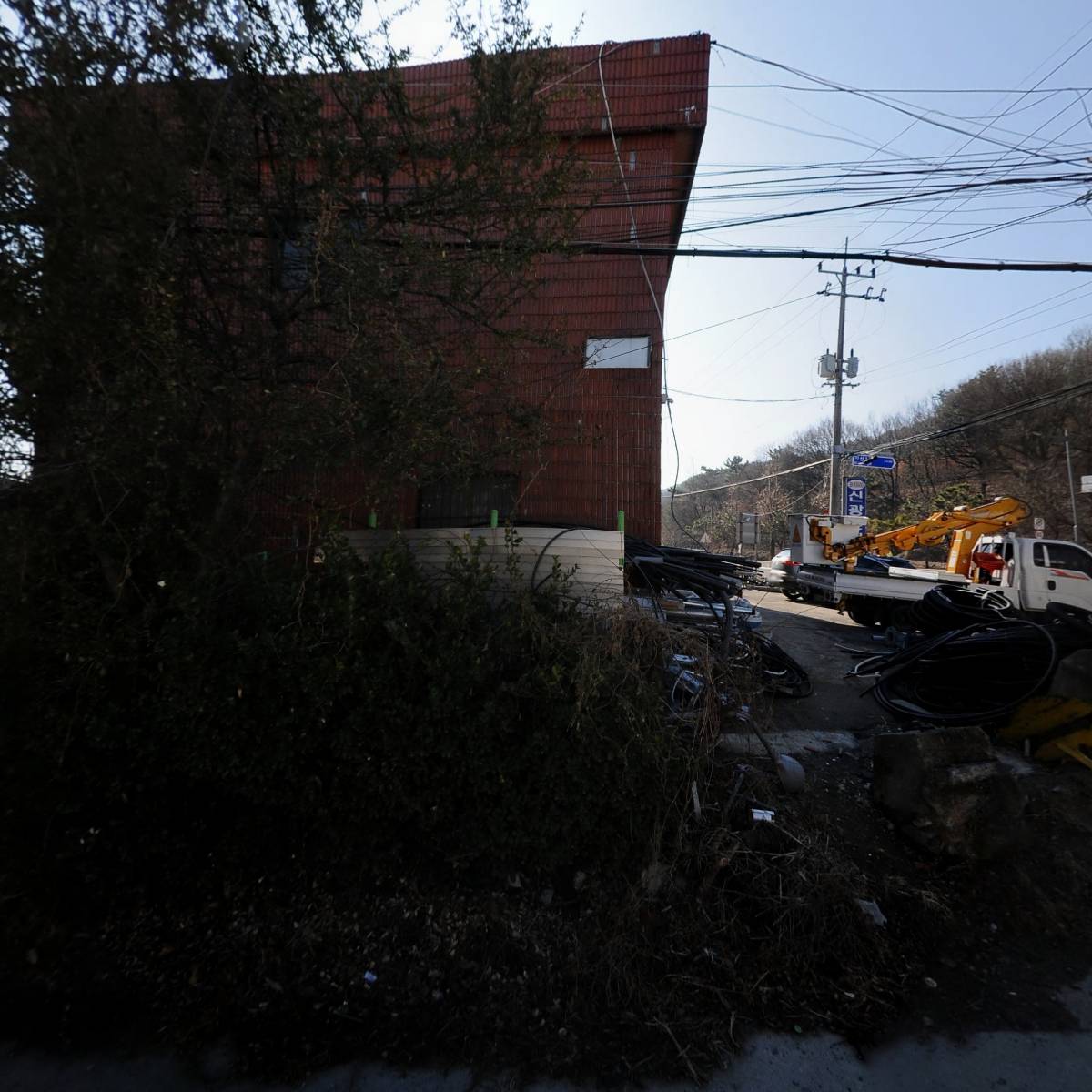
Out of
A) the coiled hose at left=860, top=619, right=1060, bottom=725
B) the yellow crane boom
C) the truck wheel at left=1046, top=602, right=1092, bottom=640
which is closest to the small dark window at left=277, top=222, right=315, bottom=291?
the coiled hose at left=860, top=619, right=1060, bottom=725

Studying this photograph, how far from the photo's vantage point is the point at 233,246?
14.1 feet

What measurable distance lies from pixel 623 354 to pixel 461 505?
262cm

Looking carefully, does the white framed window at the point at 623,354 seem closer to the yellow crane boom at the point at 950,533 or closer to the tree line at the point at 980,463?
the yellow crane boom at the point at 950,533

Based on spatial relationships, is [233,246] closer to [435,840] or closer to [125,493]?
[125,493]

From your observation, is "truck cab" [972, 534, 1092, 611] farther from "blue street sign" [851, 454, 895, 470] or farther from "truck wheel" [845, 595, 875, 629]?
"blue street sign" [851, 454, 895, 470]

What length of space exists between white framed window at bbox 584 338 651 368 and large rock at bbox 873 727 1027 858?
16.4ft

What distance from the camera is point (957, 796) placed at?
4.12 metres

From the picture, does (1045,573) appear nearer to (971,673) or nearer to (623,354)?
(971,673)

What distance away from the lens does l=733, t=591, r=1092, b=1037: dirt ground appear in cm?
317

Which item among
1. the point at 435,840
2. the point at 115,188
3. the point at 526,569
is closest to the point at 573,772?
the point at 435,840

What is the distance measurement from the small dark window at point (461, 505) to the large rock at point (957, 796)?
4.75m

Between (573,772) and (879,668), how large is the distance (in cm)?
478

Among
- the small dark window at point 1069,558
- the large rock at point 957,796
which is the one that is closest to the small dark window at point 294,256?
the large rock at point 957,796

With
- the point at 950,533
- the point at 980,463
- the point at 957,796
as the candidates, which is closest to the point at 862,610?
the point at 950,533
